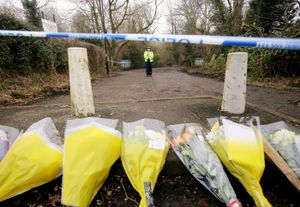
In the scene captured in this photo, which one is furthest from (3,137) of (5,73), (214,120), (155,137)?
(5,73)

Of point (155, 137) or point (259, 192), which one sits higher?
point (155, 137)

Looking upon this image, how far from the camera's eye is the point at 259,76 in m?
7.88

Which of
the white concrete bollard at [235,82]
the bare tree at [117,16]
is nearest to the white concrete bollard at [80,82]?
the white concrete bollard at [235,82]

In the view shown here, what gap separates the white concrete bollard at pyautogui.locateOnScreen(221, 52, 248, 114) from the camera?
271cm

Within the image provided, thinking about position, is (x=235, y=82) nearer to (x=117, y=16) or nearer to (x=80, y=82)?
(x=80, y=82)

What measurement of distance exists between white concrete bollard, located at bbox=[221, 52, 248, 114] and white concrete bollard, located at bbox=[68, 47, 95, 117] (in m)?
1.92

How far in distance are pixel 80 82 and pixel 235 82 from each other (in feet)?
6.80

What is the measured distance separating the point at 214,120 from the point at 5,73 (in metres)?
6.25

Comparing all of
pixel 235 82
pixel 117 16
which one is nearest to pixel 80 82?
pixel 235 82

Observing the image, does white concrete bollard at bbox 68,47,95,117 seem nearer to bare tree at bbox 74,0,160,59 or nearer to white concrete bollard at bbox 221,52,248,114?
white concrete bollard at bbox 221,52,248,114

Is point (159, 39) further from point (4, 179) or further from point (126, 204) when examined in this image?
point (4, 179)

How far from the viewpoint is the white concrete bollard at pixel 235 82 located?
2.71m

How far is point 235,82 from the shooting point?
2.78 meters

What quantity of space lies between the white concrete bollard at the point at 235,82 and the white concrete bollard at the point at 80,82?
6.29 ft
